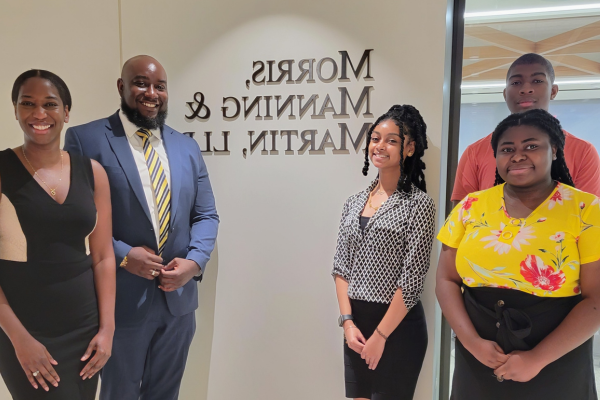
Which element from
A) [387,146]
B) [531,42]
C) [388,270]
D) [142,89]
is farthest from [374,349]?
[531,42]

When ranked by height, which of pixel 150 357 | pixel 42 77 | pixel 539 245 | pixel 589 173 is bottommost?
pixel 150 357

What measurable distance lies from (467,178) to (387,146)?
47 centimetres

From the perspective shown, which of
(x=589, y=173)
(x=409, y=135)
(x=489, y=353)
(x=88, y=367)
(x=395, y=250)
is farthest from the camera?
(x=409, y=135)

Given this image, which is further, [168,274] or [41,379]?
[168,274]

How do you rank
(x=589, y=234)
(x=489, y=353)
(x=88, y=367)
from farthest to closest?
1. (x=88, y=367)
2. (x=489, y=353)
3. (x=589, y=234)

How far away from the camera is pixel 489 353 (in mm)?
1540

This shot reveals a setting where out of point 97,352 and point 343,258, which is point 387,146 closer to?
point 343,258

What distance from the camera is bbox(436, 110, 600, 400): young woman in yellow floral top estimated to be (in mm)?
1439

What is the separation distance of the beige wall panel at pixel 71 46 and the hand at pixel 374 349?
2127mm

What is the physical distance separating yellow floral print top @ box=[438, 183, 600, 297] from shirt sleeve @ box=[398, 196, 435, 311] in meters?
0.28

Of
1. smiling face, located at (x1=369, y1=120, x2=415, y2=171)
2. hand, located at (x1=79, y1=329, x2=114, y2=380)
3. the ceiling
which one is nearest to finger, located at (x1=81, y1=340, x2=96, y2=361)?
hand, located at (x1=79, y1=329, x2=114, y2=380)

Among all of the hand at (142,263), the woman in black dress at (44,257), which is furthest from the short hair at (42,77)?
the hand at (142,263)

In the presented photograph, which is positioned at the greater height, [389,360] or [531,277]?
A: [531,277]

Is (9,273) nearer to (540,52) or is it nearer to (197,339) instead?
(197,339)
